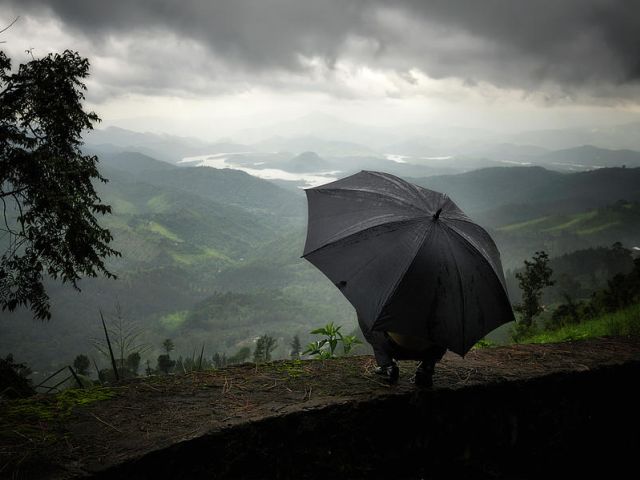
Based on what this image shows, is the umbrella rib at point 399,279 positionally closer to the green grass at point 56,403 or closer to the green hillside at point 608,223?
the green grass at point 56,403

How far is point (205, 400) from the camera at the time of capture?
11.5 feet

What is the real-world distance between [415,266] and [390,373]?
53.2 inches

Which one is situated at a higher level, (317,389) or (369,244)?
(369,244)

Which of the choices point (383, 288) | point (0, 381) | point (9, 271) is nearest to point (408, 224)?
point (383, 288)

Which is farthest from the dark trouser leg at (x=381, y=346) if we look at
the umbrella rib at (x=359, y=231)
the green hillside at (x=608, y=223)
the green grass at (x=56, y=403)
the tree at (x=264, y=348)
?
the green hillside at (x=608, y=223)

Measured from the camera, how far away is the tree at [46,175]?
384 inches

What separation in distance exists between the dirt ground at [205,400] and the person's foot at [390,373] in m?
0.07

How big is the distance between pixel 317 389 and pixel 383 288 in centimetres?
134

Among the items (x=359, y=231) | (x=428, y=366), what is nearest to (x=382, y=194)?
(x=359, y=231)

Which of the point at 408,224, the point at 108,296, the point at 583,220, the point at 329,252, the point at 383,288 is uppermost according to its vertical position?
the point at 583,220

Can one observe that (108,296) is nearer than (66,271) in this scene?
No

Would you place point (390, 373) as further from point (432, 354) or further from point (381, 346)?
point (432, 354)

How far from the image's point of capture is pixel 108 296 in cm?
19388

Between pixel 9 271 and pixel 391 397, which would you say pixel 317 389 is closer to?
pixel 391 397
